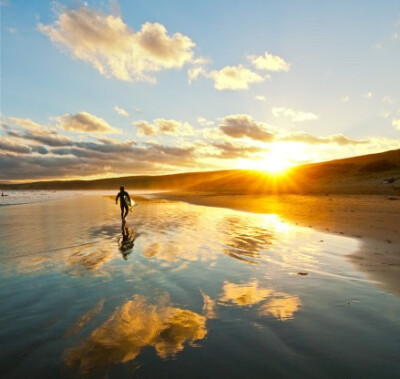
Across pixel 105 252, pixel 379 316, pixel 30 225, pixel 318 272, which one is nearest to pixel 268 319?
pixel 379 316

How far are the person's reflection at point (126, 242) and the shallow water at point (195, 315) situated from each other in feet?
0.76

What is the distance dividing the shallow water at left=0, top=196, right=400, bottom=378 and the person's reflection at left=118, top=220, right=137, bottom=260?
0.23 m

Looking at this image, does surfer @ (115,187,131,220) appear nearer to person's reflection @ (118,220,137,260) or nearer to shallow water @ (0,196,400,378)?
person's reflection @ (118,220,137,260)

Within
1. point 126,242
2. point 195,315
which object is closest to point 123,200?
point 126,242

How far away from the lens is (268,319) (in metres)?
5.63

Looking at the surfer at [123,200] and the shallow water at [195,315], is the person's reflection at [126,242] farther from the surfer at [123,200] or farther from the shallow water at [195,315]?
the surfer at [123,200]

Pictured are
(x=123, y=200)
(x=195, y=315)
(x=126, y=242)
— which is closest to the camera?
(x=195, y=315)

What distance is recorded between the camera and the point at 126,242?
13734 mm

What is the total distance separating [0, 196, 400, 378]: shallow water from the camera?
4211 millimetres

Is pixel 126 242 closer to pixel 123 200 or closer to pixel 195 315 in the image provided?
pixel 123 200

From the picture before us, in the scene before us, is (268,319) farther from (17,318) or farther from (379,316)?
(17,318)

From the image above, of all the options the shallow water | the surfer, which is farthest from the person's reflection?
the surfer

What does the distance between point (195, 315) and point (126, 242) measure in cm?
859

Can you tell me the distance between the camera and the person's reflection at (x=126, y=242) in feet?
38.2
